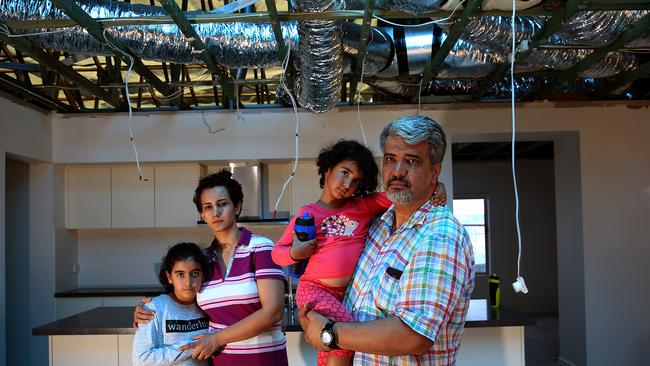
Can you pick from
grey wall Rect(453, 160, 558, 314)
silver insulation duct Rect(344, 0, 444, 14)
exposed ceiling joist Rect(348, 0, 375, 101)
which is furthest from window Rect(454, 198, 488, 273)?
silver insulation duct Rect(344, 0, 444, 14)

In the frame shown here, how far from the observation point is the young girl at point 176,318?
2053 mm

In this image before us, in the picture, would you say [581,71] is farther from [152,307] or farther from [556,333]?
[556,333]

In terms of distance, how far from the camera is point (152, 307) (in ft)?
6.97

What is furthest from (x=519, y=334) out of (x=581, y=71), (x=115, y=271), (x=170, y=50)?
(x=115, y=271)

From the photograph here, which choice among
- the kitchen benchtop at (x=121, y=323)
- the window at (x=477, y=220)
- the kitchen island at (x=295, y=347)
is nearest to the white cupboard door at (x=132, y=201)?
the kitchen benchtop at (x=121, y=323)

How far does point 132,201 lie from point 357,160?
4.31m

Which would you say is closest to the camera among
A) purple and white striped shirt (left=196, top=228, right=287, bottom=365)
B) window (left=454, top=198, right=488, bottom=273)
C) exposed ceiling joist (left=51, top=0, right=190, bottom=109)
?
purple and white striped shirt (left=196, top=228, right=287, bottom=365)

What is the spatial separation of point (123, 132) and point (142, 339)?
12.7 ft

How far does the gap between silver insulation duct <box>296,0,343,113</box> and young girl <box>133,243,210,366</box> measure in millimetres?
1325

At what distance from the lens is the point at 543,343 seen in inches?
293

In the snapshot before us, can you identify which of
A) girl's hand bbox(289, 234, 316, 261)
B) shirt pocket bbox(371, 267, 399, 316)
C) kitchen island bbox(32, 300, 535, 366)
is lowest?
kitchen island bbox(32, 300, 535, 366)

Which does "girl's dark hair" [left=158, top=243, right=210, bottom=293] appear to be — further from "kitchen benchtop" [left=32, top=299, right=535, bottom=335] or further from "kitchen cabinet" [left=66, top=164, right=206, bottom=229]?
"kitchen cabinet" [left=66, top=164, right=206, bottom=229]

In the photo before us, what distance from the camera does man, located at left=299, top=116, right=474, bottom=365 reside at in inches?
50.9

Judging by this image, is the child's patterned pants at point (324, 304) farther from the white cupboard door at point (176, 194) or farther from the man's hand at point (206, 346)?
the white cupboard door at point (176, 194)
